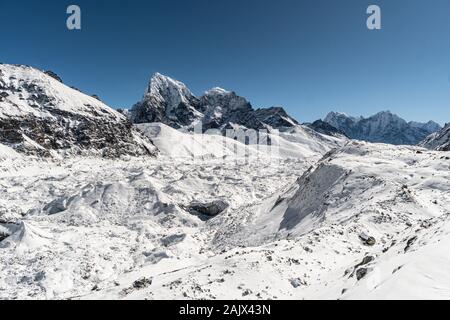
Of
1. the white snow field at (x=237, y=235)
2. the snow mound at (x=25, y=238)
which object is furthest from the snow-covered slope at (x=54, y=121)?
the snow mound at (x=25, y=238)

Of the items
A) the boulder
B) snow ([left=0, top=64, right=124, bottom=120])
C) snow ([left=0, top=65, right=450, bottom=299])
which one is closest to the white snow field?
snow ([left=0, top=65, right=450, bottom=299])

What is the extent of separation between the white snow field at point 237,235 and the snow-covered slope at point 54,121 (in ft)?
71.4

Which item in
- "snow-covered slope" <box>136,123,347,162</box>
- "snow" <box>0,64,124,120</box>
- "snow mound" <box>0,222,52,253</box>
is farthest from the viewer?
"snow-covered slope" <box>136,123,347,162</box>

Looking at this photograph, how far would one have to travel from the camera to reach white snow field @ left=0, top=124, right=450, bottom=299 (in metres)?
14.1

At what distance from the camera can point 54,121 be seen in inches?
3334

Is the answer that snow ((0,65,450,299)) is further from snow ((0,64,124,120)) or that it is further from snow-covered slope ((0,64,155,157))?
snow ((0,64,124,120))

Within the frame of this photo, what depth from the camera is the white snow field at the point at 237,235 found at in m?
14.1

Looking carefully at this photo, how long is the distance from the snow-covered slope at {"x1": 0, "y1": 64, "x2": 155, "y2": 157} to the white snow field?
21.8 meters

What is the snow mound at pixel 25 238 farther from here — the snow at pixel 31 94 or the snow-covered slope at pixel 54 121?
the snow at pixel 31 94

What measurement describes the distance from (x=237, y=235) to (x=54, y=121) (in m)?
68.9

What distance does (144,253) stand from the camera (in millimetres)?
27484
